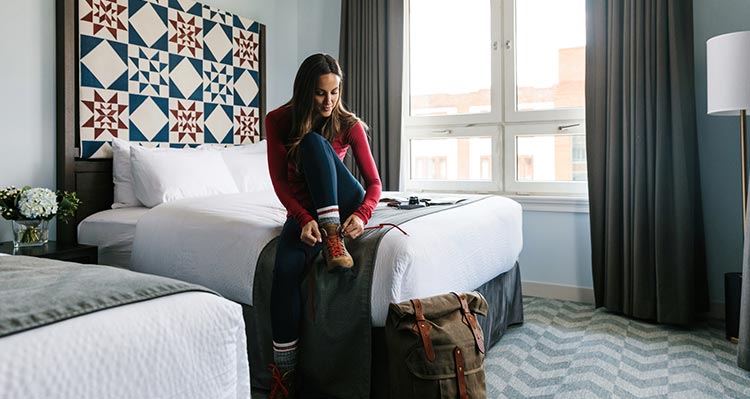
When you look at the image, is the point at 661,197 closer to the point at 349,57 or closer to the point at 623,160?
the point at 623,160

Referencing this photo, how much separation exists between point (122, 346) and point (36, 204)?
1893 millimetres

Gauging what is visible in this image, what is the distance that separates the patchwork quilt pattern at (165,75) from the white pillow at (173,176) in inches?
11.7

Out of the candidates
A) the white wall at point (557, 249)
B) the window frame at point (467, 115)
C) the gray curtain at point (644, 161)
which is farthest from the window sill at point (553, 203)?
the window frame at point (467, 115)

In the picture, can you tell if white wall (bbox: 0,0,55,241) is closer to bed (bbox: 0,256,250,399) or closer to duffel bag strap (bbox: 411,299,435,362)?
bed (bbox: 0,256,250,399)

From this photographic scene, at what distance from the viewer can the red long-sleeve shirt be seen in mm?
1927

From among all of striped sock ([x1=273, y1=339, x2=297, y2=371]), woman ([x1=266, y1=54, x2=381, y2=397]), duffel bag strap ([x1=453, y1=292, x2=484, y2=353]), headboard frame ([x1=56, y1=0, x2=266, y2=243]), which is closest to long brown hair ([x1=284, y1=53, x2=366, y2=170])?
woman ([x1=266, y1=54, x2=381, y2=397])

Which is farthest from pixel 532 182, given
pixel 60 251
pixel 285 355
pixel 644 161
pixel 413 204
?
pixel 60 251

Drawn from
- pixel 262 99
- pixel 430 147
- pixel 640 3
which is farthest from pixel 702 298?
pixel 262 99

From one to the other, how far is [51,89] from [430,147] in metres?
2.45

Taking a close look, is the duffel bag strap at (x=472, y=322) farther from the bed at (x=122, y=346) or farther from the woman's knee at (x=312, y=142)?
the bed at (x=122, y=346)

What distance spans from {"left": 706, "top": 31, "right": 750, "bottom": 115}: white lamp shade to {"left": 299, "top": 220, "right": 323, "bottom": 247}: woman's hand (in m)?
2.01

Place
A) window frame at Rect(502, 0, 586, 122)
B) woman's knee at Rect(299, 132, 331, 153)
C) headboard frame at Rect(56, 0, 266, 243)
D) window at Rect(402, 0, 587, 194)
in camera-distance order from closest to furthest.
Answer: woman's knee at Rect(299, 132, 331, 153), headboard frame at Rect(56, 0, 266, 243), window at Rect(402, 0, 587, 194), window frame at Rect(502, 0, 586, 122)

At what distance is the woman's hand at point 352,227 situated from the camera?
1757 mm

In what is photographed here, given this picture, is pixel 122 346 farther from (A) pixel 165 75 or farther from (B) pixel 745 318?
(A) pixel 165 75
